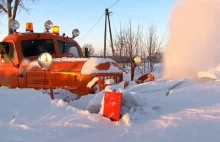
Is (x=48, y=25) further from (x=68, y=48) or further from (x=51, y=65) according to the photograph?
(x=51, y=65)

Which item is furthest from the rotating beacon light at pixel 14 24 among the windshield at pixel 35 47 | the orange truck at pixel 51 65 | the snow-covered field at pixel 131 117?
the snow-covered field at pixel 131 117

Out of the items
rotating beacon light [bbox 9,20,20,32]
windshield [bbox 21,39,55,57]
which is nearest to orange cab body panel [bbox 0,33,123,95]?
windshield [bbox 21,39,55,57]

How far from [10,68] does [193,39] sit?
4.16m

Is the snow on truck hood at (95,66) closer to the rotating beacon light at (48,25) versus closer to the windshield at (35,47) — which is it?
the windshield at (35,47)

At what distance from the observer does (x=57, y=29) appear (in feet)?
28.4

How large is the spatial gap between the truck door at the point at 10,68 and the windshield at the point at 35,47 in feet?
0.77

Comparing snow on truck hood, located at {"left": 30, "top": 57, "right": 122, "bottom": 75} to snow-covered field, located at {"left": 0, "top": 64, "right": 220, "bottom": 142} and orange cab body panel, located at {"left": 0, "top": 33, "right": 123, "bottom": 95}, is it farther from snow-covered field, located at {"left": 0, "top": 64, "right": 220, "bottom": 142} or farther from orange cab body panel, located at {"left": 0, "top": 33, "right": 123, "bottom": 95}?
snow-covered field, located at {"left": 0, "top": 64, "right": 220, "bottom": 142}

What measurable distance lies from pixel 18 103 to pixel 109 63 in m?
2.23

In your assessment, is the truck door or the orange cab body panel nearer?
the orange cab body panel

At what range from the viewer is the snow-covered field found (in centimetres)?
395

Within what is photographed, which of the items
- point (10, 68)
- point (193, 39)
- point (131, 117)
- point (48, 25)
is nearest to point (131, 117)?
point (131, 117)

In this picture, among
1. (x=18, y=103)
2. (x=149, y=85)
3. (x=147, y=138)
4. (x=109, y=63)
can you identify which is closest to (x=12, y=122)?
(x=18, y=103)

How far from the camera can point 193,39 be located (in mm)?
7754

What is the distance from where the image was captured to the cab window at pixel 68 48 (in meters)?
8.18
